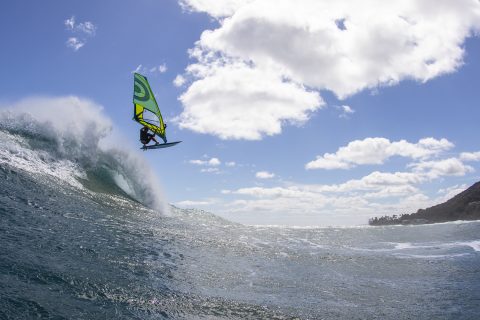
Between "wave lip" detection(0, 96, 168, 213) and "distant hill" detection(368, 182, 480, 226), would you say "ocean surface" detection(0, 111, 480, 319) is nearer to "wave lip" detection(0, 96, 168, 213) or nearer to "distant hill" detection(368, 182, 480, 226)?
"wave lip" detection(0, 96, 168, 213)

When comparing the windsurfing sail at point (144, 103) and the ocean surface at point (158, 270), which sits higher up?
the windsurfing sail at point (144, 103)

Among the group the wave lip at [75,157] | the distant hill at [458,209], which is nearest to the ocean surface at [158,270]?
the wave lip at [75,157]

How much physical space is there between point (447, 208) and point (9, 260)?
427 feet

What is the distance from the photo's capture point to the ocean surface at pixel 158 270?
9.93 metres

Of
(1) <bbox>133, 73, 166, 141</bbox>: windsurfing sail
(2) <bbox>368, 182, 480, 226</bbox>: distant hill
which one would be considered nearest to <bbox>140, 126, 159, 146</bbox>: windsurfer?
(1) <bbox>133, 73, 166, 141</bbox>: windsurfing sail

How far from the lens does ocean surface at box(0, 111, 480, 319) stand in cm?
993

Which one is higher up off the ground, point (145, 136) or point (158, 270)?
point (145, 136)

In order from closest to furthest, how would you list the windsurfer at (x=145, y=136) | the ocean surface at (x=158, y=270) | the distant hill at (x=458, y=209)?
1. the ocean surface at (x=158, y=270)
2. the windsurfer at (x=145, y=136)
3. the distant hill at (x=458, y=209)

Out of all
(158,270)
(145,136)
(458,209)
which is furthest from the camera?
(458,209)

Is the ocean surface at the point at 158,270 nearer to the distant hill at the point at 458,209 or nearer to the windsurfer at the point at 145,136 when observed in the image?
the windsurfer at the point at 145,136

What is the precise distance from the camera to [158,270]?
1395cm

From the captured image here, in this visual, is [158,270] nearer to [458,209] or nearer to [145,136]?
[145,136]

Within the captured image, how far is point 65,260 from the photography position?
12.2 m

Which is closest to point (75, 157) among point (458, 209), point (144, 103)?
point (144, 103)
